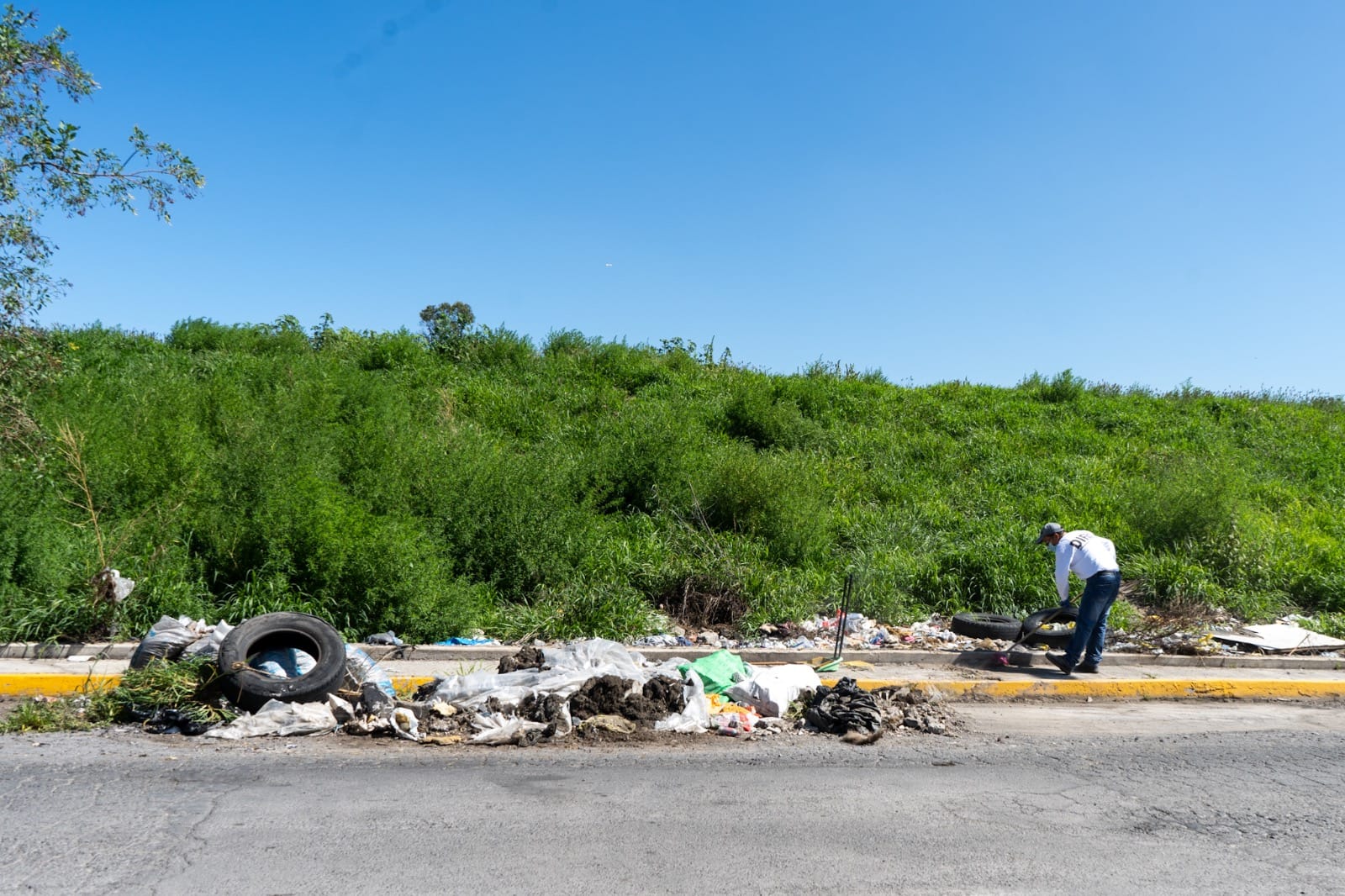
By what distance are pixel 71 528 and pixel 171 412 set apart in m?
4.11

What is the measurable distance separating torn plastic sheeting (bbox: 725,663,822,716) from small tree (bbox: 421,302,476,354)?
1715 centimetres

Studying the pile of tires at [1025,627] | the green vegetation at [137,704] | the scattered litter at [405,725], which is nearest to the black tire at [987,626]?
the pile of tires at [1025,627]

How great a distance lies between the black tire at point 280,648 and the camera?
6898mm

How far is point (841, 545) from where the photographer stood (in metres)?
14.6

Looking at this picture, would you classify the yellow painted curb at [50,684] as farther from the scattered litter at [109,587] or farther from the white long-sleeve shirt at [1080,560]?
the white long-sleeve shirt at [1080,560]

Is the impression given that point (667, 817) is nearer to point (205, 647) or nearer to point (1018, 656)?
point (205, 647)

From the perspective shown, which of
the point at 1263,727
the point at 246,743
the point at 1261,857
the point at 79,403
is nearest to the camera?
the point at 1261,857

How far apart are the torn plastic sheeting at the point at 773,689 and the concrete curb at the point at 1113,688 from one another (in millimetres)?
674

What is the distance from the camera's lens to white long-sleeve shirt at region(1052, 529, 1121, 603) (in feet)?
30.7

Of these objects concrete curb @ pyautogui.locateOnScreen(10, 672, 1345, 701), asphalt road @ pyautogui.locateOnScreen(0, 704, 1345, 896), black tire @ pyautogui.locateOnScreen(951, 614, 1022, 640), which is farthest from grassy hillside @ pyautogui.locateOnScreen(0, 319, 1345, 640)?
asphalt road @ pyautogui.locateOnScreen(0, 704, 1345, 896)

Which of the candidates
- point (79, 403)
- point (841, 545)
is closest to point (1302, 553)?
point (841, 545)

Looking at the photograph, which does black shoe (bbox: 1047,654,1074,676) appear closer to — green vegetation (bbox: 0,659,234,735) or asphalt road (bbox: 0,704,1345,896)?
asphalt road (bbox: 0,704,1345,896)

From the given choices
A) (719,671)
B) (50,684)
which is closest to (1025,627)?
(719,671)

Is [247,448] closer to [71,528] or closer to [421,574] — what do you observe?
[71,528]
